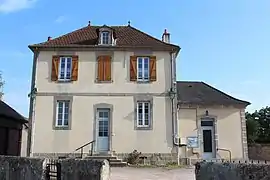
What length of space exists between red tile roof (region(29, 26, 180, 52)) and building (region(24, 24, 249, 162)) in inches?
2.4

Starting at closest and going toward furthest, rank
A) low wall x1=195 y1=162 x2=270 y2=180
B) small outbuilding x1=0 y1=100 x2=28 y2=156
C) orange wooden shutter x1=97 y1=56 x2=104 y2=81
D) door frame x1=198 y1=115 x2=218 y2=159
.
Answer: low wall x1=195 y1=162 x2=270 y2=180
orange wooden shutter x1=97 y1=56 x2=104 y2=81
door frame x1=198 y1=115 x2=218 y2=159
small outbuilding x1=0 y1=100 x2=28 y2=156

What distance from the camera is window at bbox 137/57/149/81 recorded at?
1938 cm

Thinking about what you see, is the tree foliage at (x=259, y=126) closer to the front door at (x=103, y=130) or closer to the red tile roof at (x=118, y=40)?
the red tile roof at (x=118, y=40)

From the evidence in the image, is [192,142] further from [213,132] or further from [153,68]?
[153,68]

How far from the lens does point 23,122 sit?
82.8ft

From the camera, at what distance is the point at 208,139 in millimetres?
21125

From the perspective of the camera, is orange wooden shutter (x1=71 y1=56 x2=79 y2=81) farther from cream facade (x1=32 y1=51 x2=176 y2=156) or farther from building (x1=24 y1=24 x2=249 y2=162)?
cream facade (x1=32 y1=51 x2=176 y2=156)

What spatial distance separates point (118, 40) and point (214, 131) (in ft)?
26.5

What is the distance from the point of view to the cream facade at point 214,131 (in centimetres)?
2070

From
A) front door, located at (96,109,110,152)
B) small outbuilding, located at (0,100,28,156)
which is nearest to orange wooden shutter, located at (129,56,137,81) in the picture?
front door, located at (96,109,110,152)

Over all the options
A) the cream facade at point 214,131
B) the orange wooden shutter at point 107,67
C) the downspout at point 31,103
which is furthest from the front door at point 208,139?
the downspout at point 31,103

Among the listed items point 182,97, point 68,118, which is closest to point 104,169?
point 68,118

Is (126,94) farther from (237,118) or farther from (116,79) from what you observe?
(237,118)

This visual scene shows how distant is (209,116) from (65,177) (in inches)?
550
